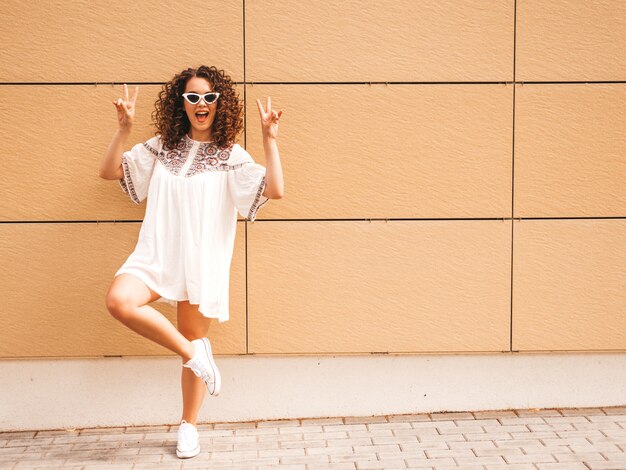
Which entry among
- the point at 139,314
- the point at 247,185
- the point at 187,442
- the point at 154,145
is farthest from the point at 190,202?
the point at 187,442

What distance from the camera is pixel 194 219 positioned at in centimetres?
414

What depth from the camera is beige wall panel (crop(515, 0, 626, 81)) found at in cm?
473

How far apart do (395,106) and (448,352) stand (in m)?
1.55

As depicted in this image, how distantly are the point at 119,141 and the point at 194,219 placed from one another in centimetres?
58

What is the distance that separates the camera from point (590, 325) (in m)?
4.88

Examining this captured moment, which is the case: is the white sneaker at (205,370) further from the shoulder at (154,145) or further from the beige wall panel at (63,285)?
the shoulder at (154,145)

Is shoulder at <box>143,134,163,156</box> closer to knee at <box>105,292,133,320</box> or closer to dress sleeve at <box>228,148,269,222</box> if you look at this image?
dress sleeve at <box>228,148,269,222</box>

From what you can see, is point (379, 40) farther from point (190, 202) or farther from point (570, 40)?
point (190, 202)

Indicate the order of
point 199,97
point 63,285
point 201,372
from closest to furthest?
point 201,372, point 199,97, point 63,285

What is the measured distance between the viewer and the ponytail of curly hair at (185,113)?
427 cm

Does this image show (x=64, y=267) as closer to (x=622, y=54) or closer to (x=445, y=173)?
(x=445, y=173)

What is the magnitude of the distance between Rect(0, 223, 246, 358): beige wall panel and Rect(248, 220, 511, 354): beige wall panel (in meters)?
0.24

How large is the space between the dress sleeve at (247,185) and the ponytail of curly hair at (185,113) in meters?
0.17

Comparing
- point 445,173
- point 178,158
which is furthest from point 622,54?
point 178,158
